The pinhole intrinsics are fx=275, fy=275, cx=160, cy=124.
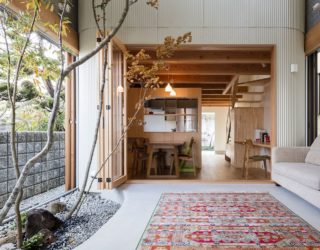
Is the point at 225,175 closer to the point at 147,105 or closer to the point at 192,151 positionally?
the point at 192,151

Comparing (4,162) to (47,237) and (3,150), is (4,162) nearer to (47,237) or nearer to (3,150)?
(3,150)

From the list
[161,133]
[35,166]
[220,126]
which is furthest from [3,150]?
[220,126]

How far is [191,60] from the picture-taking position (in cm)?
561

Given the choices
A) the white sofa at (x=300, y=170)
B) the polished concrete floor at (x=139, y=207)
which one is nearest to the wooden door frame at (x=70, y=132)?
the polished concrete floor at (x=139, y=207)

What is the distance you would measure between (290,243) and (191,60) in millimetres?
4103

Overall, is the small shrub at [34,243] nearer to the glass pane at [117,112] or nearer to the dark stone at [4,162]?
the dark stone at [4,162]

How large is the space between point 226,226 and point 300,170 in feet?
4.39

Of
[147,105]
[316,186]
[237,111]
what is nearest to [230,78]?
Result: [237,111]

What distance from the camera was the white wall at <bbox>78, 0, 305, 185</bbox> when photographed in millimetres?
4562

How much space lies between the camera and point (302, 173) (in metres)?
3.17

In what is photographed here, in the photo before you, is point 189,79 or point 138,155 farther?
point 189,79

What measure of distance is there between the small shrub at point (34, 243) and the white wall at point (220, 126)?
10.5m

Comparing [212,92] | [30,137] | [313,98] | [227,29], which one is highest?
[227,29]

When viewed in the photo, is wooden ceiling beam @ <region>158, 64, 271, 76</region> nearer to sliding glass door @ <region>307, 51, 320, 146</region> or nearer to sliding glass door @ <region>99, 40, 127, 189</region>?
sliding glass door @ <region>307, 51, 320, 146</region>
